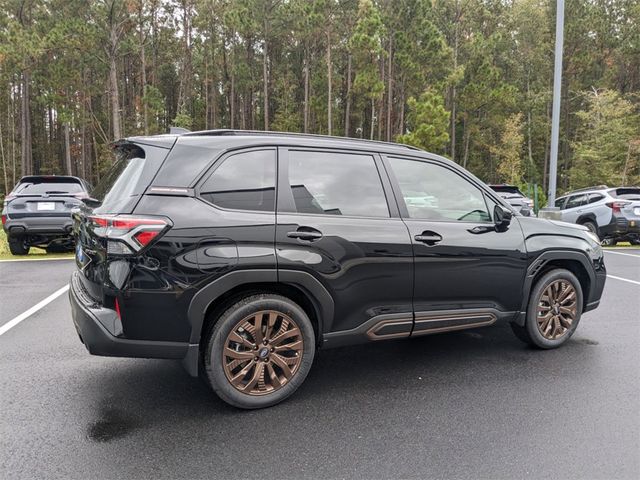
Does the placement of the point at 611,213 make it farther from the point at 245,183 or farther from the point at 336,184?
the point at 245,183

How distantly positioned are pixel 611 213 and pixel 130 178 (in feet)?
41.9

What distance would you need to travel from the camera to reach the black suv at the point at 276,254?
2.95 meters

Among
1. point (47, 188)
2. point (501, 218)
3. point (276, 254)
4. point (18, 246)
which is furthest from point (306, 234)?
point (18, 246)

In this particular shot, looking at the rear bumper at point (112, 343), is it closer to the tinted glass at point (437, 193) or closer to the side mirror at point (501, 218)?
the tinted glass at point (437, 193)

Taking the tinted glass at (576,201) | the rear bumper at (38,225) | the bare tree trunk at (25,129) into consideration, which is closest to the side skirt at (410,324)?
the rear bumper at (38,225)

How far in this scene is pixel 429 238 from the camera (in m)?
3.65

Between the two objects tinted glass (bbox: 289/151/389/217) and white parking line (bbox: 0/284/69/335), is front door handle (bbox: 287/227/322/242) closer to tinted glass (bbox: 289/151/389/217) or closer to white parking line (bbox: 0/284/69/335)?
tinted glass (bbox: 289/151/389/217)

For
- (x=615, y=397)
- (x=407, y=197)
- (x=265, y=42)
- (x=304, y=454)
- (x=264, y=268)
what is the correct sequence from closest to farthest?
1. (x=304, y=454)
2. (x=264, y=268)
3. (x=615, y=397)
4. (x=407, y=197)
5. (x=265, y=42)

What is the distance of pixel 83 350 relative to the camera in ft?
14.2

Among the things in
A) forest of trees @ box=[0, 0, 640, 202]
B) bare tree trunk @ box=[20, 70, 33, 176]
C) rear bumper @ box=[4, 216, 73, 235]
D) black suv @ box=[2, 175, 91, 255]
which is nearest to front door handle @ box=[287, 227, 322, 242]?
black suv @ box=[2, 175, 91, 255]

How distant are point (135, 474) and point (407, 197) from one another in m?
2.60

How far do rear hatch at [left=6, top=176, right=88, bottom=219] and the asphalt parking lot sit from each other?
204 inches

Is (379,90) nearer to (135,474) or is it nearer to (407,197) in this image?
(407,197)

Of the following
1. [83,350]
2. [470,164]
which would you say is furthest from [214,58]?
[83,350]
